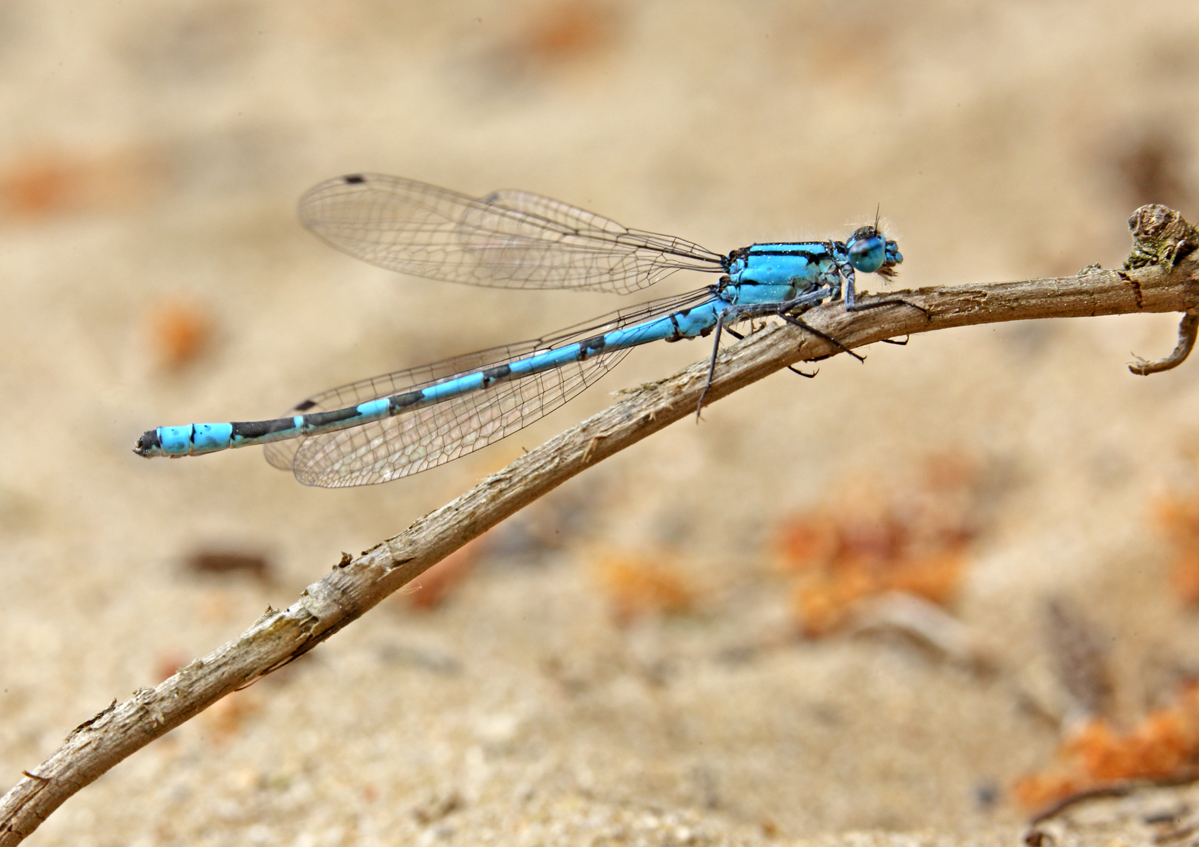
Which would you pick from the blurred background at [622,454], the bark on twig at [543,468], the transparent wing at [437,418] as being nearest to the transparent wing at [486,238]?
the transparent wing at [437,418]

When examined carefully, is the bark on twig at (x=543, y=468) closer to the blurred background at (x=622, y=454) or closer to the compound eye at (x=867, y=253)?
the compound eye at (x=867, y=253)

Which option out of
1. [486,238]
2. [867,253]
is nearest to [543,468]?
[867,253]

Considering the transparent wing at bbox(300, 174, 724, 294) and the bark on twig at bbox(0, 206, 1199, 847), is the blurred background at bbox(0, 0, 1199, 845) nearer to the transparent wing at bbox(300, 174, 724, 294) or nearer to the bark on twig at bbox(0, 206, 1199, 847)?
the transparent wing at bbox(300, 174, 724, 294)

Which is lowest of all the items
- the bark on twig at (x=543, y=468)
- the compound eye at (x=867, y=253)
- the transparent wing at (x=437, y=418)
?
the bark on twig at (x=543, y=468)

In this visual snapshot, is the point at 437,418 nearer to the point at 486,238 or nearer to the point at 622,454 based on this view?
the point at 486,238

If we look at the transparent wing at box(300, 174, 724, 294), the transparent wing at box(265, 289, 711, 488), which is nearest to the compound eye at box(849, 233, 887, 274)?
the transparent wing at box(265, 289, 711, 488)

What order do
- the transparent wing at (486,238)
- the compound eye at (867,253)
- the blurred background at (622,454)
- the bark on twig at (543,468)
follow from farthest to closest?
1. the transparent wing at (486,238)
2. the blurred background at (622,454)
3. the compound eye at (867,253)
4. the bark on twig at (543,468)

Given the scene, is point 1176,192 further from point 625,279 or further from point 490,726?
point 490,726
